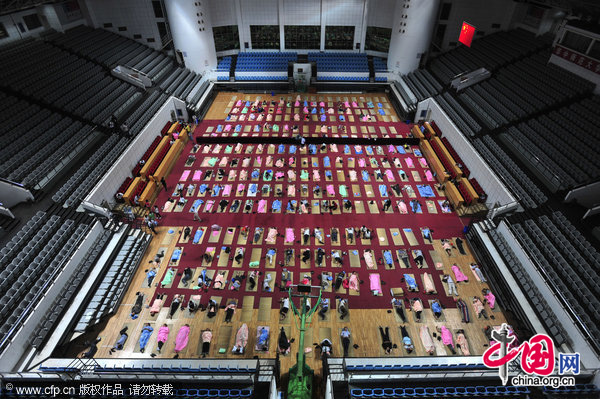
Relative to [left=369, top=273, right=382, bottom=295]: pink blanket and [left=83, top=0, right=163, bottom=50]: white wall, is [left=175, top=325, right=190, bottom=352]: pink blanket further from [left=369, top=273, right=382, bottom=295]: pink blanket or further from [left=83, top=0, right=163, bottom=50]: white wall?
[left=83, top=0, right=163, bottom=50]: white wall

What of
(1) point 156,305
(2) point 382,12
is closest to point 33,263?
(1) point 156,305

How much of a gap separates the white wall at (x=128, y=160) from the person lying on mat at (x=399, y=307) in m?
17.2

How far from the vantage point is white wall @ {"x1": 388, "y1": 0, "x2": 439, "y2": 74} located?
98.8ft

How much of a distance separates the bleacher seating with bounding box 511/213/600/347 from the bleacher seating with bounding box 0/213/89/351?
21.8 m

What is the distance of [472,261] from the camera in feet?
54.4

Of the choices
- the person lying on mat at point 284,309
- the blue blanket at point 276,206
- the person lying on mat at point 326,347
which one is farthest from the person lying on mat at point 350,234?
the person lying on mat at point 326,347

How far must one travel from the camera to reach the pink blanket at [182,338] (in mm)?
12985

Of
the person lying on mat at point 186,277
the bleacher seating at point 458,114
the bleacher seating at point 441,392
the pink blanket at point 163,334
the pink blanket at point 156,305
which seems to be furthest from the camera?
the bleacher seating at point 458,114

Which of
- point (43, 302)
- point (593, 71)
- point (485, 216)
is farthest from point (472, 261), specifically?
point (43, 302)

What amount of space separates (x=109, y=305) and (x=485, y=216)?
21225 millimetres

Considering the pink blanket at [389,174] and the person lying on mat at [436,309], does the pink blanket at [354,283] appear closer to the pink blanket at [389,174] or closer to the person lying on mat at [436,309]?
the person lying on mat at [436,309]

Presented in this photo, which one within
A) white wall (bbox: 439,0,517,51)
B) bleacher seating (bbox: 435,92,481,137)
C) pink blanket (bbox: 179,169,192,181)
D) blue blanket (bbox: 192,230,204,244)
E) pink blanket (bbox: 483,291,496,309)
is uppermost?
white wall (bbox: 439,0,517,51)

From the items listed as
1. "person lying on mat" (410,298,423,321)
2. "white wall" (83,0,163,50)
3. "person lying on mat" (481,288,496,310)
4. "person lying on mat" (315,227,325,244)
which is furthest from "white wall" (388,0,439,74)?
"person lying on mat" (410,298,423,321)

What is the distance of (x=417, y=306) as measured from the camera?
14422mm
